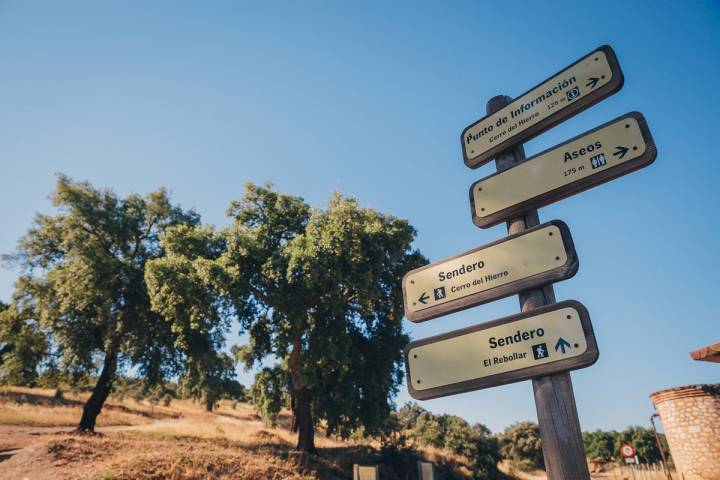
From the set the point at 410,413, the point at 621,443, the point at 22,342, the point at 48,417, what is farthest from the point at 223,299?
the point at 621,443

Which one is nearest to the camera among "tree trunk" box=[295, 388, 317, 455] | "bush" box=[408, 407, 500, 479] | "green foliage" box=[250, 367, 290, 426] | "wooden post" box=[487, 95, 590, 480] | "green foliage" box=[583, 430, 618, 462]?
"wooden post" box=[487, 95, 590, 480]

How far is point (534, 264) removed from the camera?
2697 millimetres

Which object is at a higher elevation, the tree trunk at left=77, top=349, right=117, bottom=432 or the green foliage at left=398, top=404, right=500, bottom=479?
the tree trunk at left=77, top=349, right=117, bottom=432

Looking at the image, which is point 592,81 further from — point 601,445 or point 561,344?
point 601,445

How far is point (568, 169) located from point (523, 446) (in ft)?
165

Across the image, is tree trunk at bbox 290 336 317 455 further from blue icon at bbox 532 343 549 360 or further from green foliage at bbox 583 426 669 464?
green foliage at bbox 583 426 669 464

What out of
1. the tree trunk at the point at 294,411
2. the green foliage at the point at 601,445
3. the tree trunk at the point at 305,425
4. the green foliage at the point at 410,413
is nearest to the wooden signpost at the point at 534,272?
the tree trunk at the point at 305,425

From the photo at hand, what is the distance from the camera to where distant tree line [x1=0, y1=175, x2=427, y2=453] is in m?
16.8

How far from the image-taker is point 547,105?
10.5ft

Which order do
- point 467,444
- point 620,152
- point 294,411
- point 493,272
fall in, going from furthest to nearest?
point 467,444, point 294,411, point 493,272, point 620,152

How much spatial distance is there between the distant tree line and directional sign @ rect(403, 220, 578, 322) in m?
12.9

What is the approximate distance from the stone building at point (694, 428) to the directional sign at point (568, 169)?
17342mm

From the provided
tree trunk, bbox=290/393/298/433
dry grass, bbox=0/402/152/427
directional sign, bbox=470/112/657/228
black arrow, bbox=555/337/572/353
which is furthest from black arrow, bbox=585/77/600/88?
dry grass, bbox=0/402/152/427

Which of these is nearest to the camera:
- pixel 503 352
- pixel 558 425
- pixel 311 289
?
pixel 558 425
